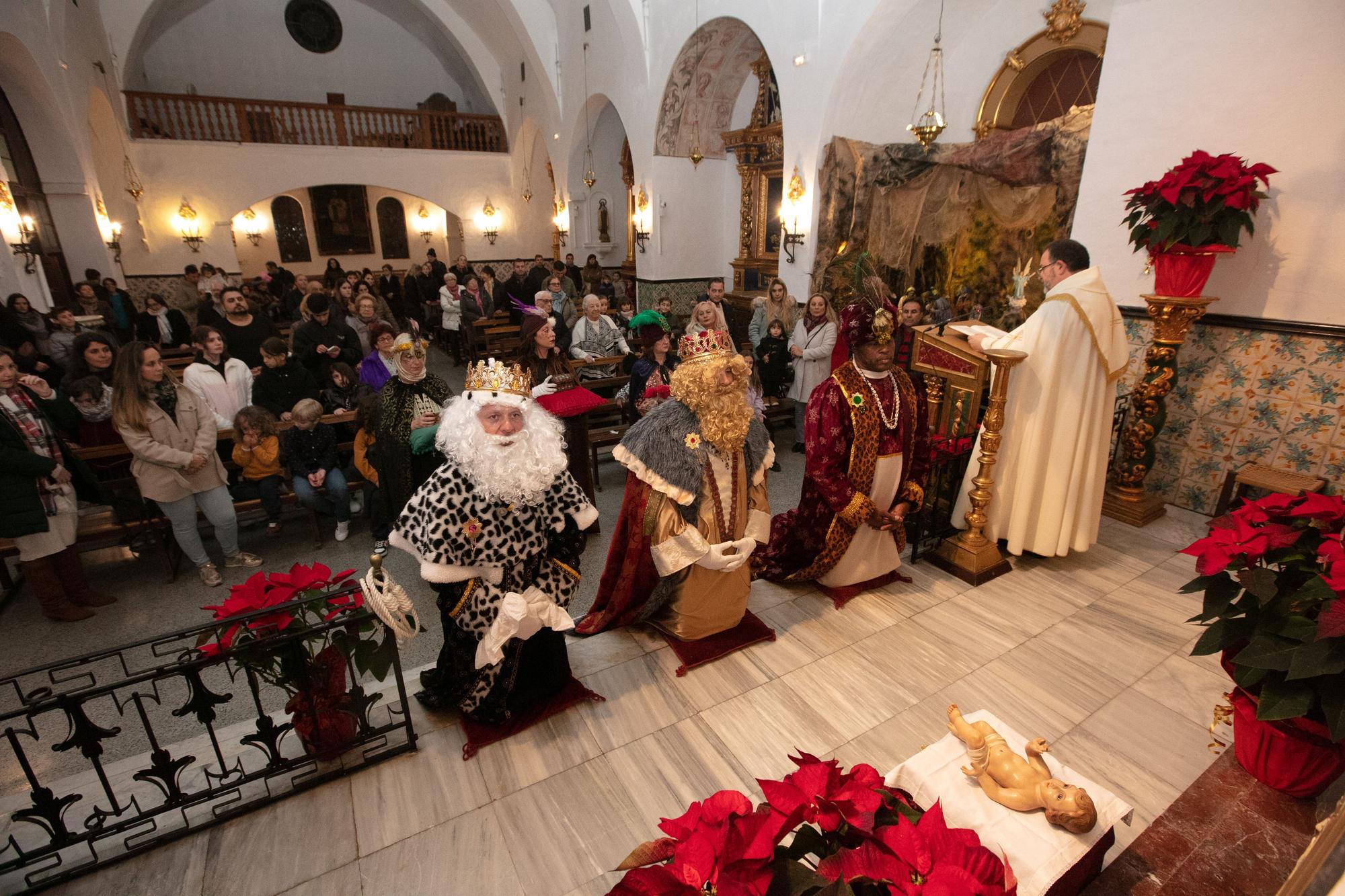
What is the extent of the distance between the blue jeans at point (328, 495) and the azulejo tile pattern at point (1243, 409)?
6629 mm

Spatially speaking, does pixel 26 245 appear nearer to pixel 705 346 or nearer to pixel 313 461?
pixel 313 461

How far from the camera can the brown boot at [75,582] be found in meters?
4.17

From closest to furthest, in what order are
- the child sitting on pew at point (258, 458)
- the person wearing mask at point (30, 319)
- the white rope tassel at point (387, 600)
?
the white rope tassel at point (387, 600)
the child sitting on pew at point (258, 458)
the person wearing mask at point (30, 319)

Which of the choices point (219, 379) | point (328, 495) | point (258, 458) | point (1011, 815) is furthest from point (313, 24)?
point (1011, 815)

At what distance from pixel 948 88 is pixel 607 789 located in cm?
867

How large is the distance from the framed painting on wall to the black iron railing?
61.8ft

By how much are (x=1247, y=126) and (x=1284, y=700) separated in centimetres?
429

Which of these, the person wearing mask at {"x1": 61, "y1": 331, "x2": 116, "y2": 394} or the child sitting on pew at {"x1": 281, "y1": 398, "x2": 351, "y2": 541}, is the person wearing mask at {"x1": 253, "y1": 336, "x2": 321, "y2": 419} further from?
the person wearing mask at {"x1": 61, "y1": 331, "x2": 116, "y2": 394}

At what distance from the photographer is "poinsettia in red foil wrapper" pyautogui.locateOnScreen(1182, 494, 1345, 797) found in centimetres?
195

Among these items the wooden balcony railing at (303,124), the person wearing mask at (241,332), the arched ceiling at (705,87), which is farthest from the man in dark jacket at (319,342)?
the wooden balcony railing at (303,124)

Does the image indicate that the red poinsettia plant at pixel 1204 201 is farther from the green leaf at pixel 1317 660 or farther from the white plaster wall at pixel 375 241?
the white plaster wall at pixel 375 241

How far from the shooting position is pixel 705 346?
3.12 m

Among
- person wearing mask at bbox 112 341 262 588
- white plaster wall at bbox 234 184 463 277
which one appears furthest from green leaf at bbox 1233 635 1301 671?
white plaster wall at bbox 234 184 463 277

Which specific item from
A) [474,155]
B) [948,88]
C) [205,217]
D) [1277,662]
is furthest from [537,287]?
[1277,662]
